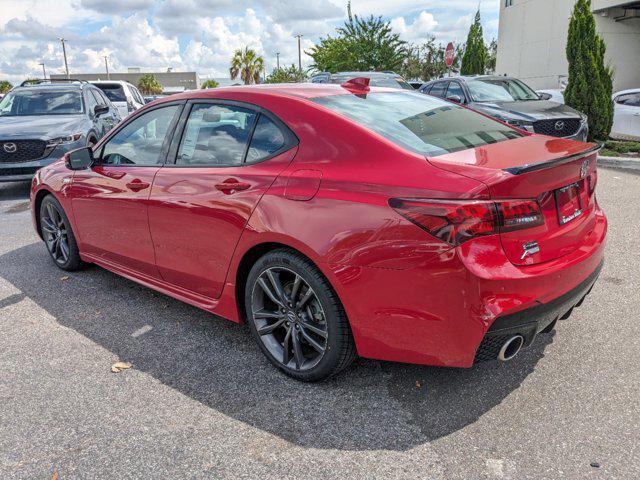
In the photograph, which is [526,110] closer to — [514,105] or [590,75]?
[514,105]

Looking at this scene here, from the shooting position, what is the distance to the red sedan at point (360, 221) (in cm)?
247

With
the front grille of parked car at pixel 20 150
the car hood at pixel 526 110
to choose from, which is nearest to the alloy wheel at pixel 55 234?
the front grille of parked car at pixel 20 150

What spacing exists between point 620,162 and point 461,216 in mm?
9688

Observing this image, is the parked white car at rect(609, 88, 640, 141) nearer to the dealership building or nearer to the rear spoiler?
the dealership building

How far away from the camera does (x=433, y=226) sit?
2439 mm

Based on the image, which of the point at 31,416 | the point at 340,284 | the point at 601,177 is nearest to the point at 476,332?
the point at 340,284

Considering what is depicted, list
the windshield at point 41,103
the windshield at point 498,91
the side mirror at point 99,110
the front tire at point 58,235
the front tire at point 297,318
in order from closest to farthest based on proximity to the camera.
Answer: the front tire at point 297,318 → the front tire at point 58,235 → the windshield at point 41,103 → the side mirror at point 99,110 → the windshield at point 498,91

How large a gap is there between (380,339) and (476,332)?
48 cm

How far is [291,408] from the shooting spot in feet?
9.53

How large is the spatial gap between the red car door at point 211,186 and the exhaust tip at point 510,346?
1.45 meters

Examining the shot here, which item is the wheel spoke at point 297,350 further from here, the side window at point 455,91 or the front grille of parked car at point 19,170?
the side window at point 455,91

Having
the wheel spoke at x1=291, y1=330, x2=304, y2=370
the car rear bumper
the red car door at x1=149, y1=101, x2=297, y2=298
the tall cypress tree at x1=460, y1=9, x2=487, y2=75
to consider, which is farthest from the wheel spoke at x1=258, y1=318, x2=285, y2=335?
the tall cypress tree at x1=460, y1=9, x2=487, y2=75

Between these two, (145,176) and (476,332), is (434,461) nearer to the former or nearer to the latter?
(476,332)

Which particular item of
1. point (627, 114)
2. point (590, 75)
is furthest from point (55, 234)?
point (627, 114)
